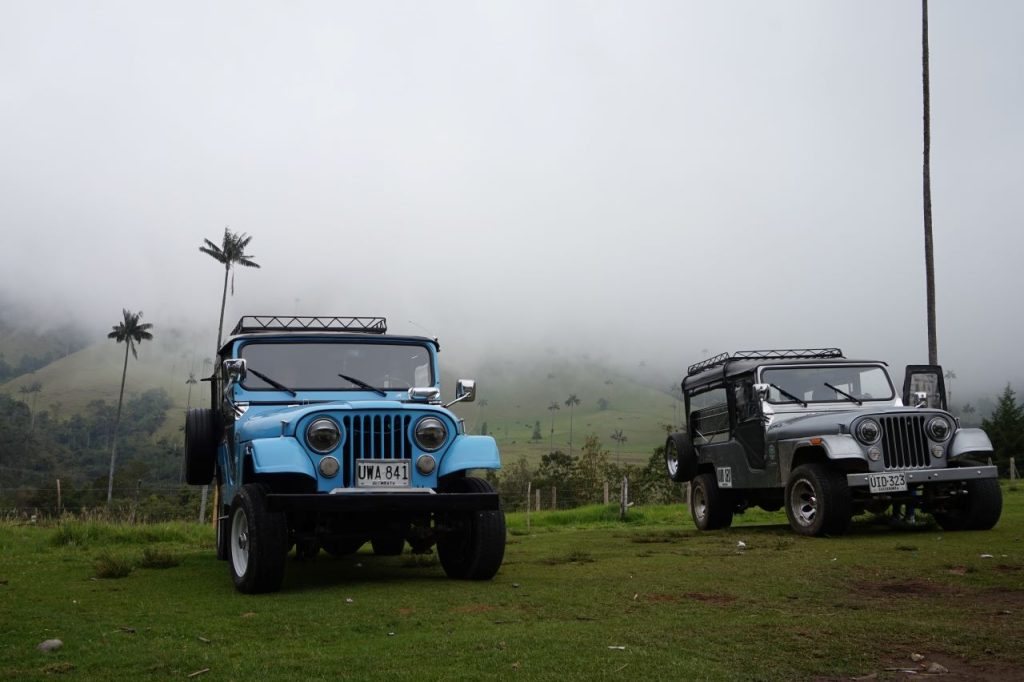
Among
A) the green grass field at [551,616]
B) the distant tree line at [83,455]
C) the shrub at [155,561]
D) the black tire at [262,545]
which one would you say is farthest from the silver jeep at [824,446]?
the distant tree line at [83,455]

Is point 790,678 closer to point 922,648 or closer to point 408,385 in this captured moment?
point 922,648

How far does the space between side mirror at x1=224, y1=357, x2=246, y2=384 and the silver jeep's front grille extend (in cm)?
690

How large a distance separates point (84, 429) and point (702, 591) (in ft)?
505

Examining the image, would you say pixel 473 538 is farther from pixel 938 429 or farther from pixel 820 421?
pixel 938 429

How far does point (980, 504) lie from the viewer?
10.6m

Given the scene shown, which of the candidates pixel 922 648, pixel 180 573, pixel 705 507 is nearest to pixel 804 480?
pixel 705 507

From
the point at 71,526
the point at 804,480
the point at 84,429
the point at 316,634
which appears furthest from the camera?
the point at 84,429

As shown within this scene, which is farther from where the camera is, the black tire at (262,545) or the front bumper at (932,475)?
the front bumper at (932,475)

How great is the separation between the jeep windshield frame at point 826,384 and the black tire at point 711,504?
189 centimetres

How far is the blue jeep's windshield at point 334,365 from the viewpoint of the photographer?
8.57 meters

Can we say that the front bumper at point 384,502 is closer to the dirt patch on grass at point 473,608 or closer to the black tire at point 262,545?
the black tire at point 262,545

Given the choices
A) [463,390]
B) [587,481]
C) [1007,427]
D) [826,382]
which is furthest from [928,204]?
[1007,427]

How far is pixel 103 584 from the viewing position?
299 inches

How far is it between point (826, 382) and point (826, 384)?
0.13ft
